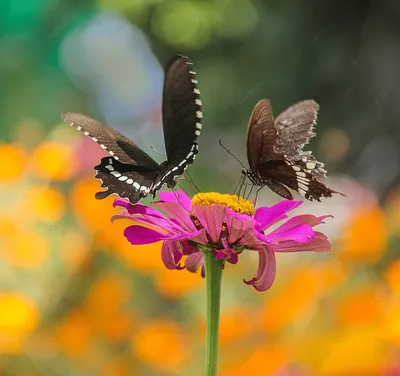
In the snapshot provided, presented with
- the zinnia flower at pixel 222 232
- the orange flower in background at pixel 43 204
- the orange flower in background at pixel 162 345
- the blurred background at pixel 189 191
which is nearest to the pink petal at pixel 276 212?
the zinnia flower at pixel 222 232

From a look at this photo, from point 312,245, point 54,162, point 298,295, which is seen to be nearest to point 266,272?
point 312,245

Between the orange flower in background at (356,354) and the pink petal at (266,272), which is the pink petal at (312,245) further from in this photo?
the orange flower in background at (356,354)

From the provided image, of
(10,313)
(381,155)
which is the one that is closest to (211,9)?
(381,155)

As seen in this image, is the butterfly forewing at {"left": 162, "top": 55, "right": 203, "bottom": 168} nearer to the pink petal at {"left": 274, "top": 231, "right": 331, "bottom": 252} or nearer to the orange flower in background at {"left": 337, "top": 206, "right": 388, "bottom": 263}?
the pink petal at {"left": 274, "top": 231, "right": 331, "bottom": 252}

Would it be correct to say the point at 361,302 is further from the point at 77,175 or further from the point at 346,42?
the point at 346,42

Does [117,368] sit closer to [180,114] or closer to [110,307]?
[110,307]

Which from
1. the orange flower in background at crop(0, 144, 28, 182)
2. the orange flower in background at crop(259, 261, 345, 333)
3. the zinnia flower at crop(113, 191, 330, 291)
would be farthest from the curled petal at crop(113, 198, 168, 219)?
the orange flower in background at crop(0, 144, 28, 182)
